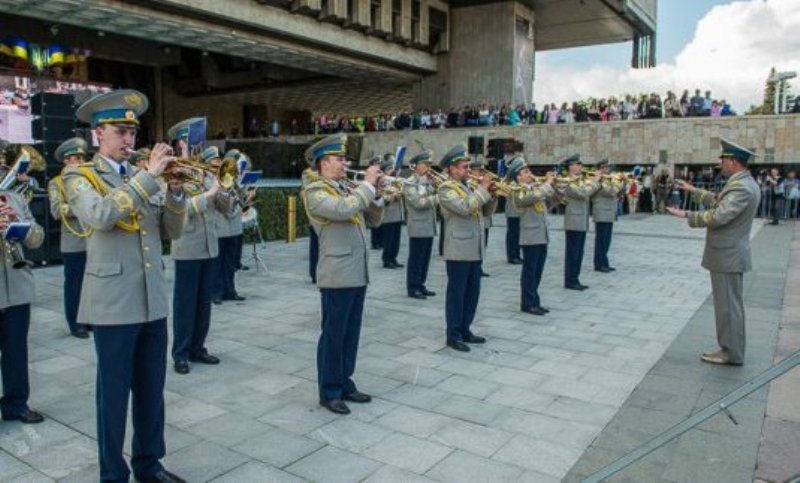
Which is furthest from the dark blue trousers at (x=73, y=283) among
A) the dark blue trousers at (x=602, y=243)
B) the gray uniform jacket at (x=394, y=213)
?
the dark blue trousers at (x=602, y=243)

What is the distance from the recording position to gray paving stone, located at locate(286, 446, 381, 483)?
3701mm

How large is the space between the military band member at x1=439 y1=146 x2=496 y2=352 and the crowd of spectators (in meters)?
21.4

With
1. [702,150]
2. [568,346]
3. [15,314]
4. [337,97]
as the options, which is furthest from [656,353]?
[337,97]

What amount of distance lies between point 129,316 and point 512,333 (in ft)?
15.5

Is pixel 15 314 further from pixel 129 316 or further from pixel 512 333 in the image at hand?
pixel 512 333

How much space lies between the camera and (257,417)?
462 centimetres

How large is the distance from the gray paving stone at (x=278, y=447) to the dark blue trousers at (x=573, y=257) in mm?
6676

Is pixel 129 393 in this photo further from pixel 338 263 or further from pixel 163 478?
pixel 338 263

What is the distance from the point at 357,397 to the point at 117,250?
7.49 ft

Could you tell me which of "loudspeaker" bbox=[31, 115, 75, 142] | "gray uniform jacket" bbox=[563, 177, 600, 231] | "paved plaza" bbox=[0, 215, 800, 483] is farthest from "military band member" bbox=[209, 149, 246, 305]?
"gray uniform jacket" bbox=[563, 177, 600, 231]

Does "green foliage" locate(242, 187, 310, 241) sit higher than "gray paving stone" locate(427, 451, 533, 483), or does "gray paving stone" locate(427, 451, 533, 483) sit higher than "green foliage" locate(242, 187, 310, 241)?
"green foliage" locate(242, 187, 310, 241)

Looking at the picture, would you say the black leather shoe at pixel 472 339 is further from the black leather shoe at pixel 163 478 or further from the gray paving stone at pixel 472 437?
the black leather shoe at pixel 163 478

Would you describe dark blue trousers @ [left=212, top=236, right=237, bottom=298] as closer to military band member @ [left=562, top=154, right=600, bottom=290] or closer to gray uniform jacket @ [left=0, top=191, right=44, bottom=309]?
gray uniform jacket @ [left=0, top=191, right=44, bottom=309]

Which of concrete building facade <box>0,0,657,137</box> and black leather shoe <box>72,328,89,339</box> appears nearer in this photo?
black leather shoe <box>72,328,89,339</box>
